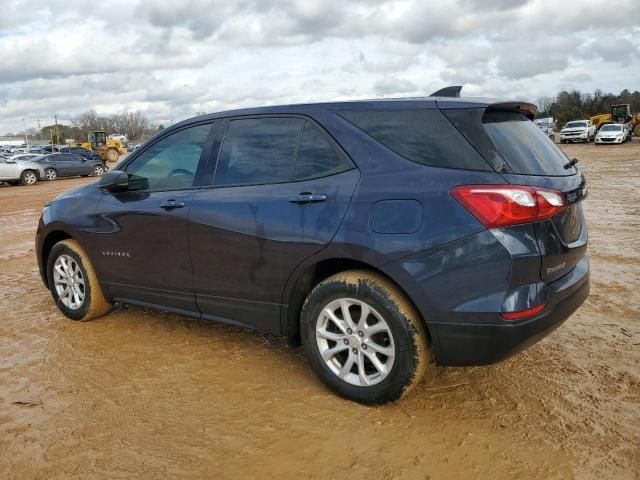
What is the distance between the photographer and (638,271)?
5930 mm

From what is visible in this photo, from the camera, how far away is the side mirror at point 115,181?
417cm

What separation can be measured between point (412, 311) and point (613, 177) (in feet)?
56.2

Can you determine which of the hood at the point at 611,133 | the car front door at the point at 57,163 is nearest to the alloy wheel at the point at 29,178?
the car front door at the point at 57,163

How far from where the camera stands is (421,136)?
3.00 metres

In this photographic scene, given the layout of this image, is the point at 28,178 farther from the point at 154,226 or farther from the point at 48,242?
the point at 154,226

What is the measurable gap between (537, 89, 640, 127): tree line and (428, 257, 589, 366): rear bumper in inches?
2913

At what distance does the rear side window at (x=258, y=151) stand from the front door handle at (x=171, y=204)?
31cm

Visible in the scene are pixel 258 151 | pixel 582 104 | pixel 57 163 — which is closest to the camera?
pixel 258 151

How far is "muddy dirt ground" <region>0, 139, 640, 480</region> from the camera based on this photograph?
262 cm

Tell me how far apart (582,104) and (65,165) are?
70.6 meters

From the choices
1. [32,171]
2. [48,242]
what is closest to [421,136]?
[48,242]

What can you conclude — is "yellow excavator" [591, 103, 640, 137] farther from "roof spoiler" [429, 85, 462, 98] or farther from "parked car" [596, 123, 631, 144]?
"roof spoiler" [429, 85, 462, 98]

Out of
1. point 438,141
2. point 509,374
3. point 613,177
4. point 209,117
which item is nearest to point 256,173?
point 209,117

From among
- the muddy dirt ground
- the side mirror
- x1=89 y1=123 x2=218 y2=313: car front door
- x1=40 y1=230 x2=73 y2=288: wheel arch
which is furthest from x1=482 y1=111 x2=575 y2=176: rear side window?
x1=40 y1=230 x2=73 y2=288: wheel arch
